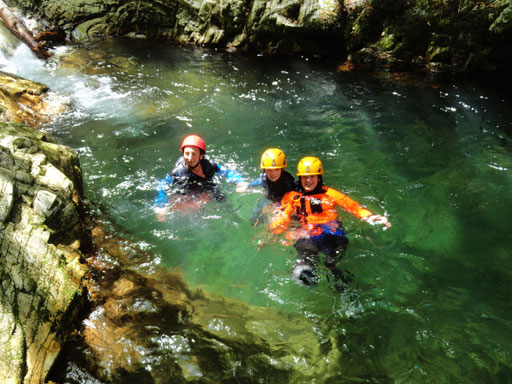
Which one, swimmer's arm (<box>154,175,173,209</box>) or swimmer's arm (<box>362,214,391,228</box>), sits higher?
swimmer's arm (<box>362,214,391,228</box>)

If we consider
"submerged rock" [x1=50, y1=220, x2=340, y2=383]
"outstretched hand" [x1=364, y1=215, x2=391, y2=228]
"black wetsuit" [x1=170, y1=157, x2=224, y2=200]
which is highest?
"outstretched hand" [x1=364, y1=215, x2=391, y2=228]

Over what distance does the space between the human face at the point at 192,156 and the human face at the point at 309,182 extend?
205 cm

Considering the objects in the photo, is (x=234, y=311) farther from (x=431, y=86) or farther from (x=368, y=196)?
(x=431, y=86)

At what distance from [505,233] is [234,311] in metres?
4.57

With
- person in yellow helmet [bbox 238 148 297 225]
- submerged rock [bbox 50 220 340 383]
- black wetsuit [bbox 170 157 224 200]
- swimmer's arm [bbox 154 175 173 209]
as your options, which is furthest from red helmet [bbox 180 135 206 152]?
submerged rock [bbox 50 220 340 383]

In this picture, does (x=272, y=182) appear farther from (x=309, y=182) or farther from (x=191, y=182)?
(x=191, y=182)

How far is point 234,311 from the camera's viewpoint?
4590 mm

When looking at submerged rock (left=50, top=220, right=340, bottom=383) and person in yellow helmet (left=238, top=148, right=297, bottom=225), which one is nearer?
submerged rock (left=50, top=220, right=340, bottom=383)

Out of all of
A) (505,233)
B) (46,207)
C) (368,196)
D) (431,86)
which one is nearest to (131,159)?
(46,207)

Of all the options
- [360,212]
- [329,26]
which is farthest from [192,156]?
[329,26]

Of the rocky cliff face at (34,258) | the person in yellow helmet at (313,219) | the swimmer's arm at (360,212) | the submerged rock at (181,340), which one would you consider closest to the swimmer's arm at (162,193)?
the rocky cliff face at (34,258)

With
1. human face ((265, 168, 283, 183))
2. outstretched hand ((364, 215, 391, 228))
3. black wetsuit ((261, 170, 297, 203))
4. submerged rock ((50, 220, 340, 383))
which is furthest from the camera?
black wetsuit ((261, 170, 297, 203))

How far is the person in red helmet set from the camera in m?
6.38

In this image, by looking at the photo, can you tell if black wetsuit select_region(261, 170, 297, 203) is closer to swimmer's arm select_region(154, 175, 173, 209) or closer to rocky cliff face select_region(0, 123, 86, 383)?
swimmer's arm select_region(154, 175, 173, 209)
